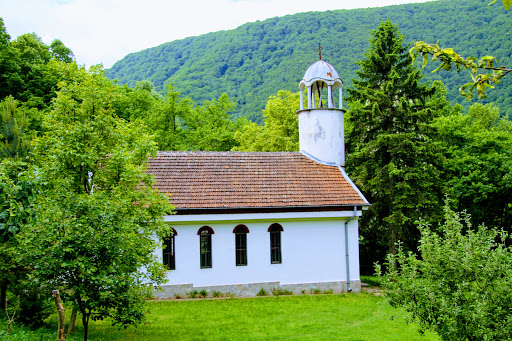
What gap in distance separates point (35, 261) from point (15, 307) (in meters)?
3.45

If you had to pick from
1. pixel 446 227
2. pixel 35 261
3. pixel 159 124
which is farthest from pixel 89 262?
pixel 159 124

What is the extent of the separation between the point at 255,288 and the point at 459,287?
12077mm

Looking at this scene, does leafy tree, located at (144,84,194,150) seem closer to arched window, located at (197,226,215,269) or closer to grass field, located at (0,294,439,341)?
arched window, located at (197,226,215,269)

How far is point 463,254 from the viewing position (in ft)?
27.8

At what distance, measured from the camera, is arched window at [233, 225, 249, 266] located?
19469mm

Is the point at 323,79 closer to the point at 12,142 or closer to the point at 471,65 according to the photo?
the point at 12,142

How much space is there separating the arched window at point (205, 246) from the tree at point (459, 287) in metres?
11.0

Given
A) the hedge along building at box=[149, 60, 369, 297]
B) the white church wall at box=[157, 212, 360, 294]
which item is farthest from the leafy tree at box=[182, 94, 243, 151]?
the white church wall at box=[157, 212, 360, 294]

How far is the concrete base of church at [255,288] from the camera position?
1867cm

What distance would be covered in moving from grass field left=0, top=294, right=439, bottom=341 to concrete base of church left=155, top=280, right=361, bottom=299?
22.9 inches

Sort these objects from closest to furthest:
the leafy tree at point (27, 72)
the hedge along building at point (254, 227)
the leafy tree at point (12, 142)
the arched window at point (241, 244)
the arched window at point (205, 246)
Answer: the leafy tree at point (12, 142), the hedge along building at point (254, 227), the arched window at point (205, 246), the arched window at point (241, 244), the leafy tree at point (27, 72)

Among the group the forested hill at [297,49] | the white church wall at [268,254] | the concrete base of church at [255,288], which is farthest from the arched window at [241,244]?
the forested hill at [297,49]

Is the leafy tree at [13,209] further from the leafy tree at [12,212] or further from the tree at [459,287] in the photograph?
the tree at [459,287]

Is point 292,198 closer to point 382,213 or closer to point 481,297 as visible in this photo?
point 382,213
